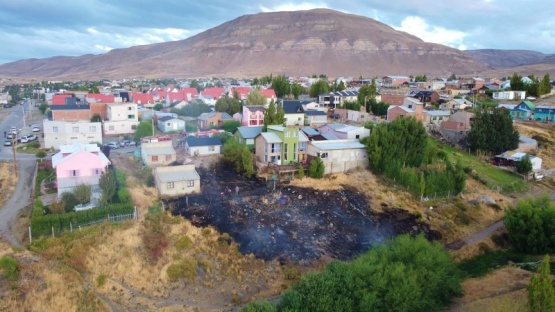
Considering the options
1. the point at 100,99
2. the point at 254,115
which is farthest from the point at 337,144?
the point at 100,99

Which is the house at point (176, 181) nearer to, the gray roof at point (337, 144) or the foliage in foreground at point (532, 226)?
the gray roof at point (337, 144)

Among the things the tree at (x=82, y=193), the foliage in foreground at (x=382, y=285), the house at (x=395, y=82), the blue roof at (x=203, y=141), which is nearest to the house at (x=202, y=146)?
the blue roof at (x=203, y=141)

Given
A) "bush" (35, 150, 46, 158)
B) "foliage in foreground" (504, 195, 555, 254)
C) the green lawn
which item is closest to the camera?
"foliage in foreground" (504, 195, 555, 254)

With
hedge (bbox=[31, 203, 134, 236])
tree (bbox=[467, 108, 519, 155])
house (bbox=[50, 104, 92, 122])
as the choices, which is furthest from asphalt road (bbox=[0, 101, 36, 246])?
tree (bbox=[467, 108, 519, 155])

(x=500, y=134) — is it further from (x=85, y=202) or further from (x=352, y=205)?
(x=85, y=202)

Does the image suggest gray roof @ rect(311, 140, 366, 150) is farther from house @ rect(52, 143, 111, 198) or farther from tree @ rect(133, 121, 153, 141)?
tree @ rect(133, 121, 153, 141)

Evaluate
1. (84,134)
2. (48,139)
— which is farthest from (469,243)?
(48,139)

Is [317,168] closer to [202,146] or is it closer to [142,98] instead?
[202,146]
